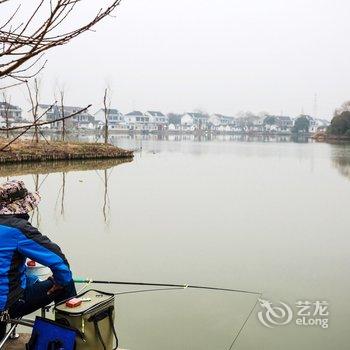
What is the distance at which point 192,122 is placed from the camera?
299 feet

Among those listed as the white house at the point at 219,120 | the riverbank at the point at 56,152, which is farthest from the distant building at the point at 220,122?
the riverbank at the point at 56,152

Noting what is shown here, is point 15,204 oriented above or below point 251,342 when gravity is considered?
above

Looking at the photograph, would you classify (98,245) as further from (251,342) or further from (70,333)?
(70,333)

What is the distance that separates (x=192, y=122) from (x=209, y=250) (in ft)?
283

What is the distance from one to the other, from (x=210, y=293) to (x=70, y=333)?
2.45 meters

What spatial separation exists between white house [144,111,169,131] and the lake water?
72.3 m

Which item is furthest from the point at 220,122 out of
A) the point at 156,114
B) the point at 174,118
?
the point at 156,114

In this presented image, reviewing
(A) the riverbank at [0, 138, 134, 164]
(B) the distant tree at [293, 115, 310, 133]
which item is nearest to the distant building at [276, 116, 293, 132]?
(B) the distant tree at [293, 115, 310, 133]

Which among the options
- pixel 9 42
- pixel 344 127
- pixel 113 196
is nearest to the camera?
pixel 9 42

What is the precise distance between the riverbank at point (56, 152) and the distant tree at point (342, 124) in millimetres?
33195

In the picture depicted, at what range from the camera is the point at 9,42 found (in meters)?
1.34

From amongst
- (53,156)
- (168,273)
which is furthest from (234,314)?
(53,156)

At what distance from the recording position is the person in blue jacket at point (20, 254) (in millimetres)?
1882

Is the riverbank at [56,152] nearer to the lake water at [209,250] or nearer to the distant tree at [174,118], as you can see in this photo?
the lake water at [209,250]
